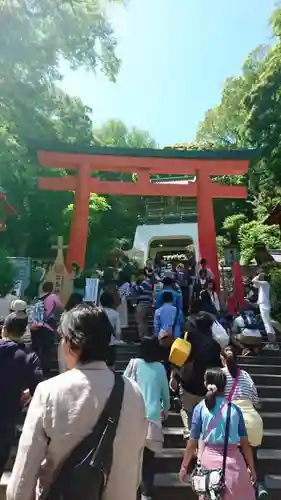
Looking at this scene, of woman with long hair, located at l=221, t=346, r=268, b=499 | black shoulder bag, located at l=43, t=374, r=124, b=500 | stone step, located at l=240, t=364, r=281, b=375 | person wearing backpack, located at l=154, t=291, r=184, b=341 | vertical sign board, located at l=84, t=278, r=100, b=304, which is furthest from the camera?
vertical sign board, located at l=84, t=278, r=100, b=304

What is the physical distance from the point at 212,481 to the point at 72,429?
1634 millimetres

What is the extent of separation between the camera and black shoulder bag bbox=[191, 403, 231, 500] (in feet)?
9.48

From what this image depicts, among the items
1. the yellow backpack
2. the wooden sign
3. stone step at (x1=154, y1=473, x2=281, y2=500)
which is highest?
the wooden sign

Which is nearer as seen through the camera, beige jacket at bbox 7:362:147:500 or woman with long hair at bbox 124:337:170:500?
beige jacket at bbox 7:362:147:500

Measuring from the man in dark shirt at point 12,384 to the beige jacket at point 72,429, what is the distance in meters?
1.22

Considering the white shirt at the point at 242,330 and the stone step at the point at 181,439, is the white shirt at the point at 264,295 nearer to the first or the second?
the white shirt at the point at 242,330

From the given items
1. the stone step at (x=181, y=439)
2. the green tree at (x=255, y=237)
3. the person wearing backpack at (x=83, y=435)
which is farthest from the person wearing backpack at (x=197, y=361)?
the green tree at (x=255, y=237)

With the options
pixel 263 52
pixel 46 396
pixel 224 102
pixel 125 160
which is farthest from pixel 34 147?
pixel 224 102

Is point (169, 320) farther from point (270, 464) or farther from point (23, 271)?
point (23, 271)

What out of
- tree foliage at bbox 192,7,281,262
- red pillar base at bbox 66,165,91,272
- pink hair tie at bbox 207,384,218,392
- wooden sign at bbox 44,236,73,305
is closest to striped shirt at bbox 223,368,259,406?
pink hair tie at bbox 207,384,218,392

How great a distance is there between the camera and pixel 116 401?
1.75m

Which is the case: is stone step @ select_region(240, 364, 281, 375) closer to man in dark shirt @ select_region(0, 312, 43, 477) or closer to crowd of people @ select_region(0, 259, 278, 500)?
crowd of people @ select_region(0, 259, 278, 500)

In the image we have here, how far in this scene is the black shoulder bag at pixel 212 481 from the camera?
2889mm

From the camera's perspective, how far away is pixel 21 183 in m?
16.0
